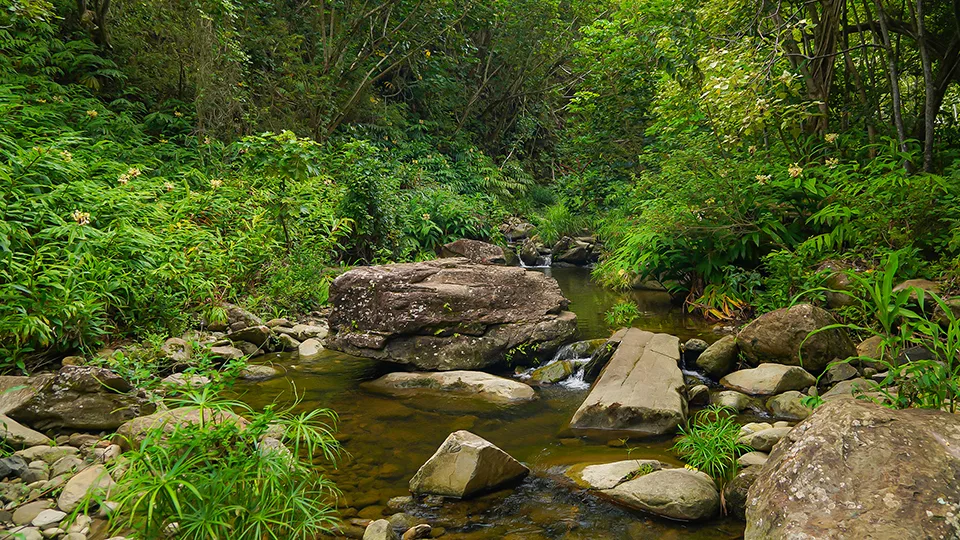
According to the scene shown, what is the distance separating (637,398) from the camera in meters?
4.32

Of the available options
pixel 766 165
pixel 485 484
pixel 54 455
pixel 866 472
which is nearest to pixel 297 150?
pixel 54 455

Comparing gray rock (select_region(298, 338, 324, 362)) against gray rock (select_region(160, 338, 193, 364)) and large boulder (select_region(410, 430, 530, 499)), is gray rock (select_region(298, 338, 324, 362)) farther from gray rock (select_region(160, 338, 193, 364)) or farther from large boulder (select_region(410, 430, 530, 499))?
large boulder (select_region(410, 430, 530, 499))

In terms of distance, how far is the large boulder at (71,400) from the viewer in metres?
3.35

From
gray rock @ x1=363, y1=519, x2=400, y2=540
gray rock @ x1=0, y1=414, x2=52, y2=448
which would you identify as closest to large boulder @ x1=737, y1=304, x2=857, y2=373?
gray rock @ x1=363, y1=519, x2=400, y2=540

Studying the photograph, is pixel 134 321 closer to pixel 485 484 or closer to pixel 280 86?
pixel 485 484

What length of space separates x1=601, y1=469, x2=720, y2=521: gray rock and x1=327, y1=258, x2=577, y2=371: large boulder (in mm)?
2702

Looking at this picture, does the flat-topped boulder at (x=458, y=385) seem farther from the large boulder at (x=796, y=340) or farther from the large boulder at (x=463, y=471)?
the large boulder at (x=796, y=340)

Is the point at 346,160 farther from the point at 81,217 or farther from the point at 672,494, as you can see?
the point at 672,494

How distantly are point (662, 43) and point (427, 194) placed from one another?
697cm

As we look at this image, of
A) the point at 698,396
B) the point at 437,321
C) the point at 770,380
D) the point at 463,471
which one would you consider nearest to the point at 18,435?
the point at 463,471

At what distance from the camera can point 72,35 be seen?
30.2 ft

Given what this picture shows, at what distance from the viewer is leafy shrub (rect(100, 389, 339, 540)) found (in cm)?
212

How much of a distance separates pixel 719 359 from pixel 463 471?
3.27 metres

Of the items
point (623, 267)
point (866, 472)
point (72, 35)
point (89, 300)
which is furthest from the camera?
point (72, 35)
